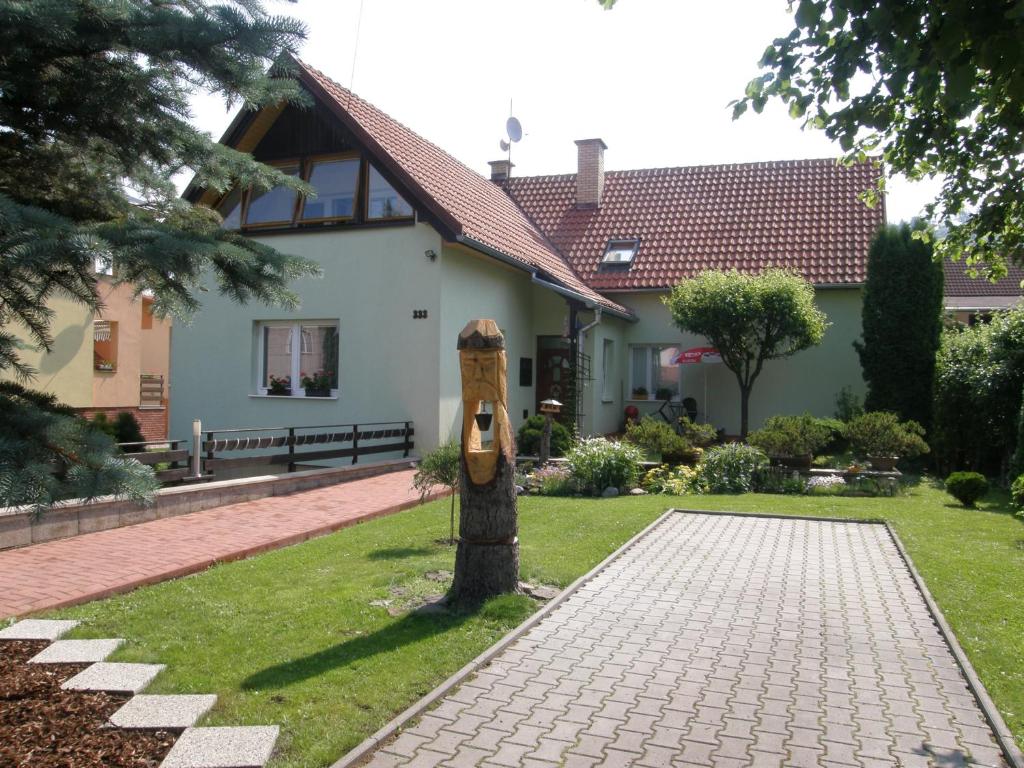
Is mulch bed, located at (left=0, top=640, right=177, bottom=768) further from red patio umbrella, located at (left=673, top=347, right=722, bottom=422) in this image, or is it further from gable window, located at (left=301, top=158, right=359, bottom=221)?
red patio umbrella, located at (left=673, top=347, right=722, bottom=422)

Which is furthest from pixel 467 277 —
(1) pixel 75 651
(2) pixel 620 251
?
(1) pixel 75 651

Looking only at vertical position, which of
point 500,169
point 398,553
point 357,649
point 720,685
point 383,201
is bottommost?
point 720,685

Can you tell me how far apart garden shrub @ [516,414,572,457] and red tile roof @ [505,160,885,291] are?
624cm

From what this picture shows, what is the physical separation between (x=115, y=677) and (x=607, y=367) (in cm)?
1624

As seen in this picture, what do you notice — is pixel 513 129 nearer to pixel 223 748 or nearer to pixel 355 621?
pixel 355 621

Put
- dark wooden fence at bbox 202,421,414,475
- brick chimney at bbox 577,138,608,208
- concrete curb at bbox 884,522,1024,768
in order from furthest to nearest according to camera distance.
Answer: brick chimney at bbox 577,138,608,208 → dark wooden fence at bbox 202,421,414,475 → concrete curb at bbox 884,522,1024,768

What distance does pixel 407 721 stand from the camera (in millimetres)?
4387

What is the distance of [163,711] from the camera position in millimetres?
4406

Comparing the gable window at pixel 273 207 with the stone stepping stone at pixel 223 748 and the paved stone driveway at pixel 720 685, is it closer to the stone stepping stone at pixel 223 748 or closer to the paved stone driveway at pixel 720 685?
the paved stone driveway at pixel 720 685

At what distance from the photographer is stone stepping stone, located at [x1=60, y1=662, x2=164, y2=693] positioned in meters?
4.72

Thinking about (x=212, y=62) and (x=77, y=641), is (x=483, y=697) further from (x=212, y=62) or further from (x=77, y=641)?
(x=212, y=62)

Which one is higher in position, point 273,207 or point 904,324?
point 273,207

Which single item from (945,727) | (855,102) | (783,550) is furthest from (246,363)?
(945,727)

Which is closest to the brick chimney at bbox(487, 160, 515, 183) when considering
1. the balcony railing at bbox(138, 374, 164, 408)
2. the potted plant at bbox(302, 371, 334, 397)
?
the potted plant at bbox(302, 371, 334, 397)
